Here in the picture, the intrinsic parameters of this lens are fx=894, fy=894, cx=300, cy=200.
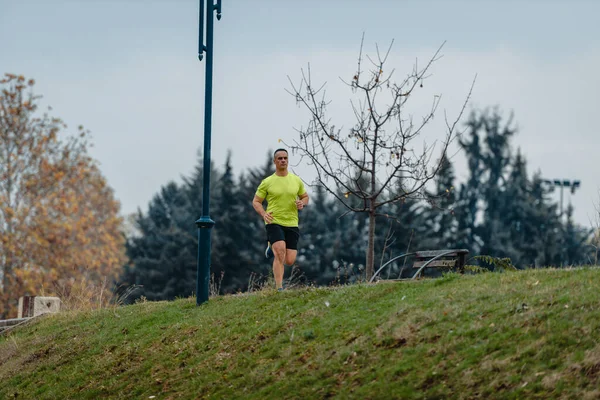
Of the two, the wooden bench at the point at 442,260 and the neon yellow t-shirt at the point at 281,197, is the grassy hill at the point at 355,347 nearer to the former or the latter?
the neon yellow t-shirt at the point at 281,197

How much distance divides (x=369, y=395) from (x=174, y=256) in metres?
43.9

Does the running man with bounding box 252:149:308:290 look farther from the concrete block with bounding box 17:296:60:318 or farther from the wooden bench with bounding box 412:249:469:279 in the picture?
the concrete block with bounding box 17:296:60:318

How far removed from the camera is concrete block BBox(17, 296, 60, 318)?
63.8ft

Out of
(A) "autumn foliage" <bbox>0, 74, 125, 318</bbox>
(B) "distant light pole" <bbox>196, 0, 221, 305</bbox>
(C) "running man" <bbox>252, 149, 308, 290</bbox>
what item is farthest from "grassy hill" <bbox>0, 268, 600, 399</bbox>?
(A) "autumn foliage" <bbox>0, 74, 125, 318</bbox>

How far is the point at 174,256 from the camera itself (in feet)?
170

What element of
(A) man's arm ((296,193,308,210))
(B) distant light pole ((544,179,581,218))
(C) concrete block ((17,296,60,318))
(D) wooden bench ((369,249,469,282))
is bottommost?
(C) concrete block ((17,296,60,318))

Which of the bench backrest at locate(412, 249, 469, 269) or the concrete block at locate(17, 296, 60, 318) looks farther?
the concrete block at locate(17, 296, 60, 318)

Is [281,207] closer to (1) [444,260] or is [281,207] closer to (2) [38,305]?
(1) [444,260]

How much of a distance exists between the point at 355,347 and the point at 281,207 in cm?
426

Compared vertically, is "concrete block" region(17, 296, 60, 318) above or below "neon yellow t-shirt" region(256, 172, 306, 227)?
below

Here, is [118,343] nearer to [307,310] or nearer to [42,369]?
[42,369]

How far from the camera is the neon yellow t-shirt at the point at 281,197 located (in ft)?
44.8

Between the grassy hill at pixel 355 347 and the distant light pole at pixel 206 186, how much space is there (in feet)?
1.43

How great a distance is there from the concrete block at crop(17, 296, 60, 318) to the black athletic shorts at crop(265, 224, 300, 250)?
778 cm
